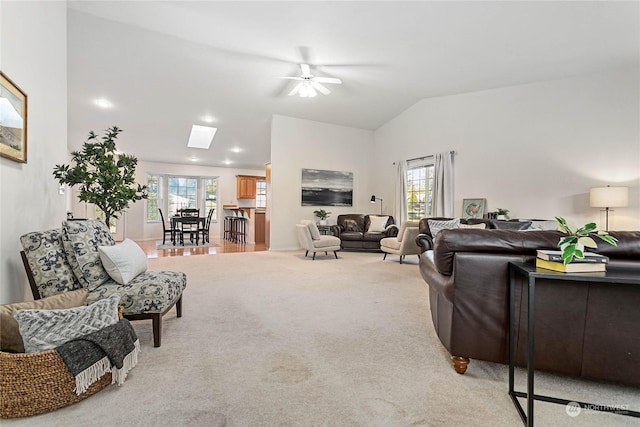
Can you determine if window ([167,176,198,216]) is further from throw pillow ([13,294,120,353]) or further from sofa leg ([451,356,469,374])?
sofa leg ([451,356,469,374])

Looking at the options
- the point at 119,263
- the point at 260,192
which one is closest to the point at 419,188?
the point at 260,192

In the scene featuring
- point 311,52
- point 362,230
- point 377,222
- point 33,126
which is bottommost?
point 362,230

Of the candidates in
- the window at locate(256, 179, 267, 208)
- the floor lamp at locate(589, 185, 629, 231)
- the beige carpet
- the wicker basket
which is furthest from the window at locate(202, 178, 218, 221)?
the floor lamp at locate(589, 185, 629, 231)

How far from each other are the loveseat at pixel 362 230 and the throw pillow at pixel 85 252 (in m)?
5.03

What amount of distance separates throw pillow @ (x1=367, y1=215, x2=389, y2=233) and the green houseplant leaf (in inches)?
208

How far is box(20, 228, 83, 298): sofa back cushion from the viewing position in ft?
6.15

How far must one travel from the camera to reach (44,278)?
1.90 metres

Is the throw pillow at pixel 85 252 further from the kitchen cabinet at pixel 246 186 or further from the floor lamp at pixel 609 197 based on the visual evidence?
the kitchen cabinet at pixel 246 186

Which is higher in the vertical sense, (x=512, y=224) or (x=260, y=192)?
(x=260, y=192)

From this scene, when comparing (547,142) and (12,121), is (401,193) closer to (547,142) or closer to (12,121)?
(547,142)

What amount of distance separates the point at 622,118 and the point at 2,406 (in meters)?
6.88

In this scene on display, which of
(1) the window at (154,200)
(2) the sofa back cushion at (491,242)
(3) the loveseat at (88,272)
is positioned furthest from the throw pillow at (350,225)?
(1) the window at (154,200)

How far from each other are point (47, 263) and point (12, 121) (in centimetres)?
98

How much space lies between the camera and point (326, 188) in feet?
24.9
